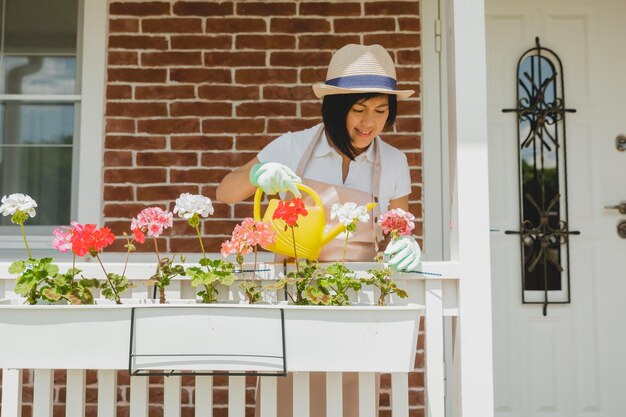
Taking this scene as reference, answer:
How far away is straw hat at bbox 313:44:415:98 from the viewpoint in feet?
6.02

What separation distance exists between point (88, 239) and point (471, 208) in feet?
3.07

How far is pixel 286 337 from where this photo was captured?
141cm

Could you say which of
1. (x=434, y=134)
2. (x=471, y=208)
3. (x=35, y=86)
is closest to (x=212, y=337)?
(x=471, y=208)

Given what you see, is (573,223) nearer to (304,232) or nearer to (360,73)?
(360,73)

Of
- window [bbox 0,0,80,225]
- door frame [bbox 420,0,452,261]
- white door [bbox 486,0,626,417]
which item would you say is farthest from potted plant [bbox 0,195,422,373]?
window [bbox 0,0,80,225]

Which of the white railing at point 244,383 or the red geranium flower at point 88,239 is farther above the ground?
the red geranium flower at point 88,239

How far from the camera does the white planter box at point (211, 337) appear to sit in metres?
1.40

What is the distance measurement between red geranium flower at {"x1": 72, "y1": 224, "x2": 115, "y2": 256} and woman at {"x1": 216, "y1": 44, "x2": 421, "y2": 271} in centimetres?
48

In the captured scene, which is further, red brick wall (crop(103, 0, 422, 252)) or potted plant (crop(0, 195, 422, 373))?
red brick wall (crop(103, 0, 422, 252))

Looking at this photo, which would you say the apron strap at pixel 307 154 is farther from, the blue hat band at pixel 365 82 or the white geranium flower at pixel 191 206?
the white geranium flower at pixel 191 206

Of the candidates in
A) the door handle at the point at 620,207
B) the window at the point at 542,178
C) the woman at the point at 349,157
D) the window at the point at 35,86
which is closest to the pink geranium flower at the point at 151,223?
the woman at the point at 349,157

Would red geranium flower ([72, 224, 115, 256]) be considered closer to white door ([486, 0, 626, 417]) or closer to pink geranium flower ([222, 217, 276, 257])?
pink geranium flower ([222, 217, 276, 257])

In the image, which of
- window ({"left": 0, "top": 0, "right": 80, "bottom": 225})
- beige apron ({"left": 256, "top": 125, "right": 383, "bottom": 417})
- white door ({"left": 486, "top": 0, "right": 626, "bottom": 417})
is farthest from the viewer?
window ({"left": 0, "top": 0, "right": 80, "bottom": 225})

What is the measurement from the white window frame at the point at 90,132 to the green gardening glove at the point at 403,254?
72.2 inches
